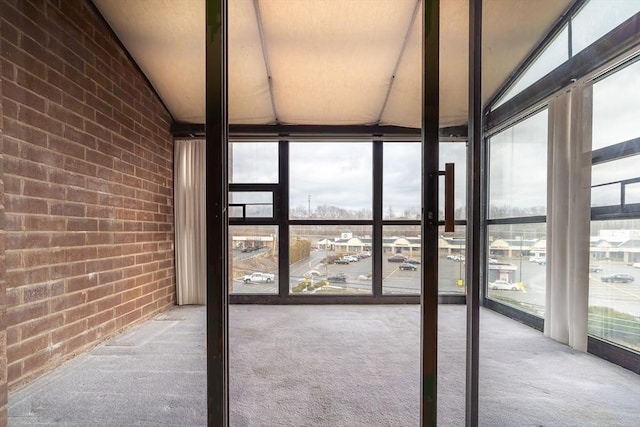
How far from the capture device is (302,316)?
3703mm

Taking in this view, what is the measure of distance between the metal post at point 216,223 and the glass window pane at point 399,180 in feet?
11.3

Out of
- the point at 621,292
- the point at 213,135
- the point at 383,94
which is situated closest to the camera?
the point at 213,135

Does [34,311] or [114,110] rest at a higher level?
[114,110]

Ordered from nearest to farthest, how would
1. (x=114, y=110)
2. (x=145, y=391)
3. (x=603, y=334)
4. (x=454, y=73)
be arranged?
(x=454, y=73) → (x=145, y=391) → (x=603, y=334) → (x=114, y=110)

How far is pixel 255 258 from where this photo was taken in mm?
4383

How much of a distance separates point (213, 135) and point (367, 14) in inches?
79.1

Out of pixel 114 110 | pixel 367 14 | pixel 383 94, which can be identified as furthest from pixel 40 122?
pixel 383 94

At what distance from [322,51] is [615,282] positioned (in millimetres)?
2850

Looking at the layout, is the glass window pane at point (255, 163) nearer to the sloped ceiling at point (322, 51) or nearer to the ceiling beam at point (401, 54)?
the sloped ceiling at point (322, 51)

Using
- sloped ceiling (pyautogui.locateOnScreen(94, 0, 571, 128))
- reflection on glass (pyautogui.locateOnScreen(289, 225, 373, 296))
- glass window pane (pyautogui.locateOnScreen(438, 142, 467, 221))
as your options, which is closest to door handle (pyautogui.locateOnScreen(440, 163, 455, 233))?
glass window pane (pyautogui.locateOnScreen(438, 142, 467, 221))

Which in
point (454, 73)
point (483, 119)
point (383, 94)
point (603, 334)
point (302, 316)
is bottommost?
point (302, 316)

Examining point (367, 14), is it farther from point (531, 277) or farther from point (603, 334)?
point (603, 334)

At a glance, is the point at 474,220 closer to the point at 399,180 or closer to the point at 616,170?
the point at 616,170

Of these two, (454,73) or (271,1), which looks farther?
(271,1)
